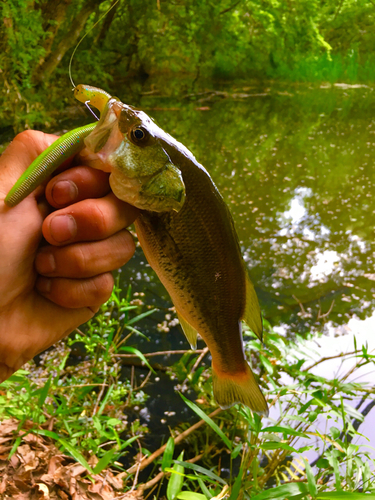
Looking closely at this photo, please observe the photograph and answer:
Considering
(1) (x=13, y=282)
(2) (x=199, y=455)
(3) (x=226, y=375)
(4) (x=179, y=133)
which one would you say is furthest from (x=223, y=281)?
(4) (x=179, y=133)

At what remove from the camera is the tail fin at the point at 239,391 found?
45.5 inches

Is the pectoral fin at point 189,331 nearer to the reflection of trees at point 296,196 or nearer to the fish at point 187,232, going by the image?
the fish at point 187,232

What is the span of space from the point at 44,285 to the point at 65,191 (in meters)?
0.29

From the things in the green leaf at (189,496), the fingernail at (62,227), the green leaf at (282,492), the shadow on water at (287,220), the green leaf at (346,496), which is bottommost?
the green leaf at (189,496)

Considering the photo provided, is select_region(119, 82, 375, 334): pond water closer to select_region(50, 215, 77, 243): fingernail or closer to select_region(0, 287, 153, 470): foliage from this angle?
select_region(0, 287, 153, 470): foliage

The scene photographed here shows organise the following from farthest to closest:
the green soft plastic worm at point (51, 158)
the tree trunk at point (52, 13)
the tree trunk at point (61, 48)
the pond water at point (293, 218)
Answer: the tree trunk at point (61, 48) → the tree trunk at point (52, 13) → the pond water at point (293, 218) → the green soft plastic worm at point (51, 158)

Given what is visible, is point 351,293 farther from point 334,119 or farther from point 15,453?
point 334,119

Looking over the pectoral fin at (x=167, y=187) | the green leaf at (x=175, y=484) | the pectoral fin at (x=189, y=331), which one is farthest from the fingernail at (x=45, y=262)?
the green leaf at (x=175, y=484)

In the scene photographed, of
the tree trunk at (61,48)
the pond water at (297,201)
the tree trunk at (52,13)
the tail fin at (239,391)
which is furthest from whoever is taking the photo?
the tree trunk at (61,48)

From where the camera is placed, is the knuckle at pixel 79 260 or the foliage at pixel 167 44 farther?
the foliage at pixel 167 44

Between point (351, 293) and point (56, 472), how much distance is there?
304 cm

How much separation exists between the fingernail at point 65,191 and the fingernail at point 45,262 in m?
0.15

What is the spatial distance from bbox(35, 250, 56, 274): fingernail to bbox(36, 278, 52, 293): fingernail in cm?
7

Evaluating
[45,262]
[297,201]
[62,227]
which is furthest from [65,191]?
[297,201]
